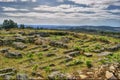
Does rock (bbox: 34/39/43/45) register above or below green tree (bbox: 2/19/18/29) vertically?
below

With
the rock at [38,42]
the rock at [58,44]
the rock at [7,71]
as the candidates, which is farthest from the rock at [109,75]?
the rock at [38,42]

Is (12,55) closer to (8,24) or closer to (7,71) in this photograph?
(7,71)

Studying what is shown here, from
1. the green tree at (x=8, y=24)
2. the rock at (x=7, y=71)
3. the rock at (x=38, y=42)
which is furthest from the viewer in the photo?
the green tree at (x=8, y=24)

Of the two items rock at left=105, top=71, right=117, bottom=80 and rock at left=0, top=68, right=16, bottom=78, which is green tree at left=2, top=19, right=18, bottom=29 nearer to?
rock at left=0, top=68, right=16, bottom=78

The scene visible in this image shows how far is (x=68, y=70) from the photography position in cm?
4422

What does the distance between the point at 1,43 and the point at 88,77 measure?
124 ft

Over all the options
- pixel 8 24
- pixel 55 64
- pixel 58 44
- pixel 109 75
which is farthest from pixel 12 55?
pixel 8 24

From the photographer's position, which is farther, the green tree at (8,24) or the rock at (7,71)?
the green tree at (8,24)

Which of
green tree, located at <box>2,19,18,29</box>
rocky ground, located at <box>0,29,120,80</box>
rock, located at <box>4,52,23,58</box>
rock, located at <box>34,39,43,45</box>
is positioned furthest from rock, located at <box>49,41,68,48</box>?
green tree, located at <box>2,19,18,29</box>

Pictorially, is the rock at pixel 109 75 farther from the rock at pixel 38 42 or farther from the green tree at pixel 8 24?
the green tree at pixel 8 24

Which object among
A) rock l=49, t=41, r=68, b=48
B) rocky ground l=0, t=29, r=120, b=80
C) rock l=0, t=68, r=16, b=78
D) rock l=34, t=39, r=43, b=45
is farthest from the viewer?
rock l=34, t=39, r=43, b=45

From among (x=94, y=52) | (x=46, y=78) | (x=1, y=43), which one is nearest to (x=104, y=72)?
(x=46, y=78)

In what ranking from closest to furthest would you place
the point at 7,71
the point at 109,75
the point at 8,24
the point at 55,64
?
the point at 109,75 → the point at 7,71 → the point at 55,64 → the point at 8,24

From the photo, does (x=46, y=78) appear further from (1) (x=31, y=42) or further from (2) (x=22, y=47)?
(1) (x=31, y=42)
